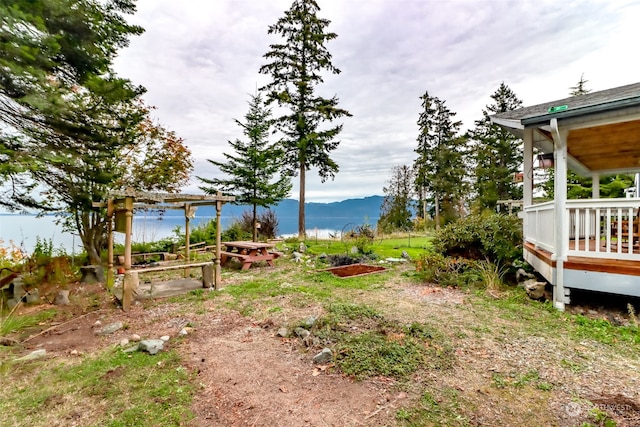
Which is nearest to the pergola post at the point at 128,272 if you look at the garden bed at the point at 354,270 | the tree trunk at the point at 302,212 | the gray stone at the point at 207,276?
the gray stone at the point at 207,276

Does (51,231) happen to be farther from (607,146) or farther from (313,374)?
(607,146)

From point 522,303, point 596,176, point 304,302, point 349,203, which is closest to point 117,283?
point 304,302

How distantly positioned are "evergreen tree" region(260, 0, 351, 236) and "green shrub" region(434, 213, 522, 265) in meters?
7.84

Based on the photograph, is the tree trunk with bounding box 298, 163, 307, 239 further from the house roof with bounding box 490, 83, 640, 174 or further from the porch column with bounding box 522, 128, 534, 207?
the house roof with bounding box 490, 83, 640, 174

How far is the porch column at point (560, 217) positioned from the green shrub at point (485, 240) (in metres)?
1.79

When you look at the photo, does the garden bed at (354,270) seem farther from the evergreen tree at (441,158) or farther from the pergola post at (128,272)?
the evergreen tree at (441,158)

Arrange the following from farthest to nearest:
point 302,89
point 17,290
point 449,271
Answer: point 302,89
point 449,271
point 17,290

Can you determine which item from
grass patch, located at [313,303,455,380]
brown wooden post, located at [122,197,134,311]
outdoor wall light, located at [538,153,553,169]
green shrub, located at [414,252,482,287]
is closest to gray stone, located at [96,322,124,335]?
brown wooden post, located at [122,197,134,311]

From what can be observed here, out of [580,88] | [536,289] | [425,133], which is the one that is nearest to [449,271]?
[536,289]

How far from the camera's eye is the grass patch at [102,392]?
6.53ft

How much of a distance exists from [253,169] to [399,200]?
12889mm

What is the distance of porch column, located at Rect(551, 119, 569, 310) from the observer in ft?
13.6

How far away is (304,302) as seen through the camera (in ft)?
15.2

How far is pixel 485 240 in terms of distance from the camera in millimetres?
6129
